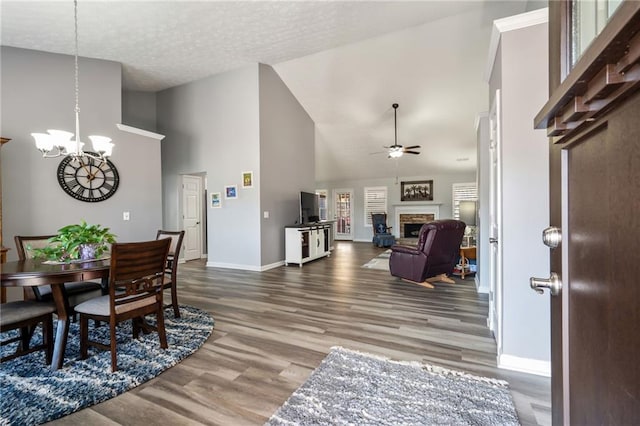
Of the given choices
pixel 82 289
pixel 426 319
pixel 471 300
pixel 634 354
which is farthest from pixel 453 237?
pixel 82 289

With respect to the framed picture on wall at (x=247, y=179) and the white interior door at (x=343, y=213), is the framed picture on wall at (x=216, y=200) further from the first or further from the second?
the white interior door at (x=343, y=213)

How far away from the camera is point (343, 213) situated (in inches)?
447

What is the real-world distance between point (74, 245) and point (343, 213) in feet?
31.1

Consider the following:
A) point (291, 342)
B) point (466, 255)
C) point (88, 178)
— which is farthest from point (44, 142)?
point (466, 255)

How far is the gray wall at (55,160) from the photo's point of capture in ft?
11.7

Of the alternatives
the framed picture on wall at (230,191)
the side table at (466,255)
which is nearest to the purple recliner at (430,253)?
the side table at (466,255)

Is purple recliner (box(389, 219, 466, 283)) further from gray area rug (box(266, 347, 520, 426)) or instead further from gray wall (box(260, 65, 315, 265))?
Answer: gray wall (box(260, 65, 315, 265))

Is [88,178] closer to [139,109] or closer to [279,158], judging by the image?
[139,109]

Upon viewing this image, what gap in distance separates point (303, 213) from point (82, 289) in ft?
14.1

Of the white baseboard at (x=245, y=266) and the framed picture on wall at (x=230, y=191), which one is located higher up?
the framed picture on wall at (x=230, y=191)

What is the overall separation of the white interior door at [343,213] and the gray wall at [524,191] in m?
9.04

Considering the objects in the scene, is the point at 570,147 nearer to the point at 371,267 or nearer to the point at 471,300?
the point at 471,300

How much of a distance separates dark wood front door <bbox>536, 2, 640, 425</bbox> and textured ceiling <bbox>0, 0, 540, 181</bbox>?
4.10m

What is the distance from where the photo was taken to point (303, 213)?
6.45m
